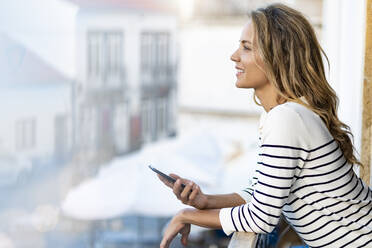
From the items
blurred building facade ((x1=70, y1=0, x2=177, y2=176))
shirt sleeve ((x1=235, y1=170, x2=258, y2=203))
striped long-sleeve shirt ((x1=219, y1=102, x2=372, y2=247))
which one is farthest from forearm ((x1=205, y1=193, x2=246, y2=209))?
blurred building facade ((x1=70, y1=0, x2=177, y2=176))

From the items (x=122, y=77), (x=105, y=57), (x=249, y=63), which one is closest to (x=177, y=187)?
(x=249, y=63)

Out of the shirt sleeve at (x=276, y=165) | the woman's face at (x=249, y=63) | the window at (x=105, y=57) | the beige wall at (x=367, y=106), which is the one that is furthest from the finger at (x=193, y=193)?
the window at (x=105, y=57)

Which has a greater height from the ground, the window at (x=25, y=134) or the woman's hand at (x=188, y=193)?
the woman's hand at (x=188, y=193)

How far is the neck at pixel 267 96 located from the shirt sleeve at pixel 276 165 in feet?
0.36

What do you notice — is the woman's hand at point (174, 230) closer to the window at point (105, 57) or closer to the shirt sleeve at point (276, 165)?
the shirt sleeve at point (276, 165)

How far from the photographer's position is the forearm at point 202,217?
120cm

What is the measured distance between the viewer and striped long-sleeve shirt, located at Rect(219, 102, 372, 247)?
1112mm

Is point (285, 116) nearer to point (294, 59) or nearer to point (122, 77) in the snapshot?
point (294, 59)

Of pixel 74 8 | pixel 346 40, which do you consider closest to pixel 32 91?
pixel 74 8

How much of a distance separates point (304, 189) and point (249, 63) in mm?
267

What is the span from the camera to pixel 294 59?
1.19 meters

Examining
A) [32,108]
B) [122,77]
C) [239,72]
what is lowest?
[32,108]

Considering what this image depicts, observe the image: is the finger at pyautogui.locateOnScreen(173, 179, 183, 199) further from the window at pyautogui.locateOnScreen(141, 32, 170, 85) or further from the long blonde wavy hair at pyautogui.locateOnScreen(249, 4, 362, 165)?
the window at pyautogui.locateOnScreen(141, 32, 170, 85)

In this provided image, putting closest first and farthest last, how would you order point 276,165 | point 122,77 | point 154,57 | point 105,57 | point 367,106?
point 276,165 < point 367,106 < point 105,57 < point 122,77 < point 154,57
